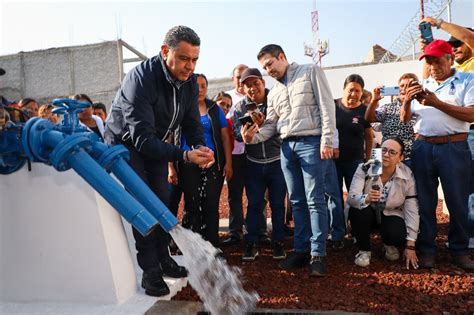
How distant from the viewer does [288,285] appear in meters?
3.15

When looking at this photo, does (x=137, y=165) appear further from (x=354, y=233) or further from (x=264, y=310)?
(x=354, y=233)

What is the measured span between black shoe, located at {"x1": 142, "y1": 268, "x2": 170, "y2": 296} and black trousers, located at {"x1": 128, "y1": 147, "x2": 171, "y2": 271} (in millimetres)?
40

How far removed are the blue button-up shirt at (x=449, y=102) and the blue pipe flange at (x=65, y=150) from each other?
2994 mm

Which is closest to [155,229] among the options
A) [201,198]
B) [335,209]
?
[201,198]

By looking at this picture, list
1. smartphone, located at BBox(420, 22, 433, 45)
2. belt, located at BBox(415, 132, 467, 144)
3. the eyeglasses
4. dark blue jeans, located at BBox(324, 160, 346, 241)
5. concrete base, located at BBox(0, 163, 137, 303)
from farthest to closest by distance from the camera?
1. dark blue jeans, located at BBox(324, 160, 346, 241)
2. smartphone, located at BBox(420, 22, 433, 45)
3. the eyeglasses
4. belt, located at BBox(415, 132, 467, 144)
5. concrete base, located at BBox(0, 163, 137, 303)

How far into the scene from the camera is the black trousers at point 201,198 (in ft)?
12.8

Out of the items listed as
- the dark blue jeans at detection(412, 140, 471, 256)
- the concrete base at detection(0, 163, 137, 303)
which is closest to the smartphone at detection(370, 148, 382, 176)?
the dark blue jeans at detection(412, 140, 471, 256)

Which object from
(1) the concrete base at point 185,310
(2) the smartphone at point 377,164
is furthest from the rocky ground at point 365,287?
(2) the smartphone at point 377,164

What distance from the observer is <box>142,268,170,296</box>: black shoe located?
2.70 metres

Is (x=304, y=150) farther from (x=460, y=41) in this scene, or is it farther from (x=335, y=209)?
(x=460, y=41)

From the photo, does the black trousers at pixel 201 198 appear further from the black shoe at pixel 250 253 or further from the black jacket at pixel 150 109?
the black jacket at pixel 150 109

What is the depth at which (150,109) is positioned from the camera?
2.64 metres

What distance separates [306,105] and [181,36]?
1.34 m

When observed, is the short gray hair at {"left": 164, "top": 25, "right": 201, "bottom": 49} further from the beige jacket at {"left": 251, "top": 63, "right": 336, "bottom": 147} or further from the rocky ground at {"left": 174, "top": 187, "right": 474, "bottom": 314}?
the rocky ground at {"left": 174, "top": 187, "right": 474, "bottom": 314}
